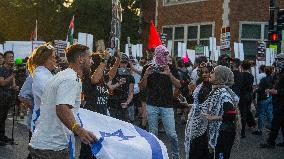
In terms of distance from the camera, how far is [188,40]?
96.8 ft

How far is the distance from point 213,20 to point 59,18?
1789 centimetres

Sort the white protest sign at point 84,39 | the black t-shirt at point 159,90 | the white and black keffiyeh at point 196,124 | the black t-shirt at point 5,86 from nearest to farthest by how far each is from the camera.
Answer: the white and black keffiyeh at point 196,124 → the black t-shirt at point 159,90 → the black t-shirt at point 5,86 → the white protest sign at point 84,39

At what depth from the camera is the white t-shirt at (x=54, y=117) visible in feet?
15.1

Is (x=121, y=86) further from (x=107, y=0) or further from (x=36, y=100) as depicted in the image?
(x=107, y=0)

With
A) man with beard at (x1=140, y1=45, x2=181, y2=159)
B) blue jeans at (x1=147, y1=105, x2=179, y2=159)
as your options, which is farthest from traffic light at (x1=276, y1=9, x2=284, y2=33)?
blue jeans at (x1=147, y1=105, x2=179, y2=159)

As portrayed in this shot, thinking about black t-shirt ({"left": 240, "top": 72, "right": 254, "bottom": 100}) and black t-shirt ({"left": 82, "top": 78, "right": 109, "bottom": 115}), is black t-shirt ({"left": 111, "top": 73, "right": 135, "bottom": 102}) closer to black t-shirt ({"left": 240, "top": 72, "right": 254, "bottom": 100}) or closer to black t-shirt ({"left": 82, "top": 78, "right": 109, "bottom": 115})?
black t-shirt ({"left": 240, "top": 72, "right": 254, "bottom": 100})

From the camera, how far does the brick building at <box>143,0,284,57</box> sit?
26.2 m

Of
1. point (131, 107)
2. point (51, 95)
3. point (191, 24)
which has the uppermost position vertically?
point (191, 24)

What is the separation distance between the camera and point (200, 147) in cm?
717

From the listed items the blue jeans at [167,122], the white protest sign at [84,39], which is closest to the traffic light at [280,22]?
the white protest sign at [84,39]

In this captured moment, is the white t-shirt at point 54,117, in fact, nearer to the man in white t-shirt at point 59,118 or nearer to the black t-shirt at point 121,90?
the man in white t-shirt at point 59,118

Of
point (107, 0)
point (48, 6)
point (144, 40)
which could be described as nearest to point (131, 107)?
point (144, 40)

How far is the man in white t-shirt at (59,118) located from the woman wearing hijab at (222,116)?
7.34 feet

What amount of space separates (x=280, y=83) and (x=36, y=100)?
6.78m
